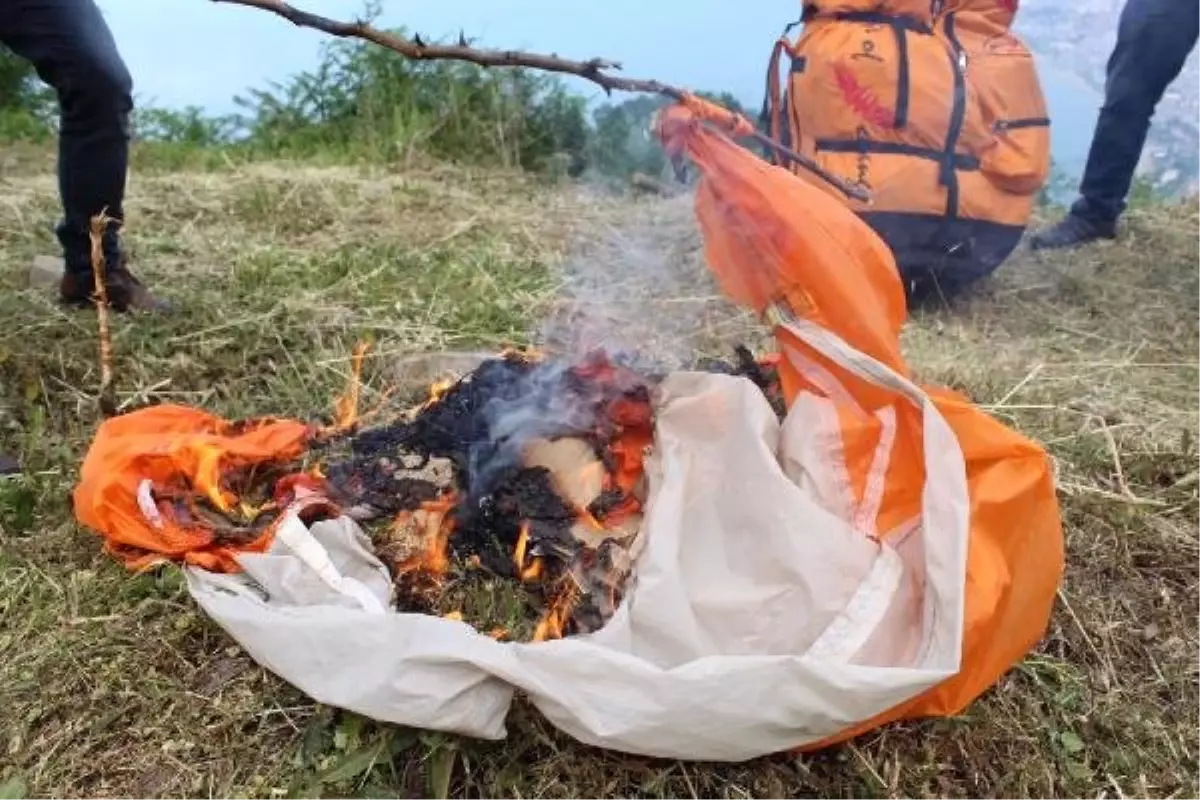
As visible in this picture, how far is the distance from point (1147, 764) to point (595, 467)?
3.75ft

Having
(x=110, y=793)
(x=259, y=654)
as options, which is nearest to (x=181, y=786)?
(x=110, y=793)

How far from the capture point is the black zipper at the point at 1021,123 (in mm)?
3674

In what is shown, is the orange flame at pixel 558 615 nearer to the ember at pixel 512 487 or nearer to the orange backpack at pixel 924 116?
the ember at pixel 512 487

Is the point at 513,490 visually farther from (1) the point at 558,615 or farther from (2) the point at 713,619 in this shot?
(2) the point at 713,619

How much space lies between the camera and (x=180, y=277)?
363 centimetres

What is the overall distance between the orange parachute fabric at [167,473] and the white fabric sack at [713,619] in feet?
0.49

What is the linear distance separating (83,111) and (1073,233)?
3.70 meters

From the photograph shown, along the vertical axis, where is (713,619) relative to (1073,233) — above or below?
above

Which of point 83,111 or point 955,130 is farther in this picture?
point 955,130

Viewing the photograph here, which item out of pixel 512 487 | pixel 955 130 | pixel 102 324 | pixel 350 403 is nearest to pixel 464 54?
pixel 512 487

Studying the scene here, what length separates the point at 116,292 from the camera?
3.23 metres

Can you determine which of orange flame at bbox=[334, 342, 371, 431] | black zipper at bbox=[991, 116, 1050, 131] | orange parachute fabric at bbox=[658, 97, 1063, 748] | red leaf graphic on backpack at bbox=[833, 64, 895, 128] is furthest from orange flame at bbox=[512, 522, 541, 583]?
black zipper at bbox=[991, 116, 1050, 131]

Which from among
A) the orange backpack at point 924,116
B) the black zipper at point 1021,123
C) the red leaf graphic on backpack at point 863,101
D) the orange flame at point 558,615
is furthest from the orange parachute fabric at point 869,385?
the black zipper at point 1021,123

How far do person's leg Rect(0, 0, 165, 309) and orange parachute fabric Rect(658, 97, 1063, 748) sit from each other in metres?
1.53
